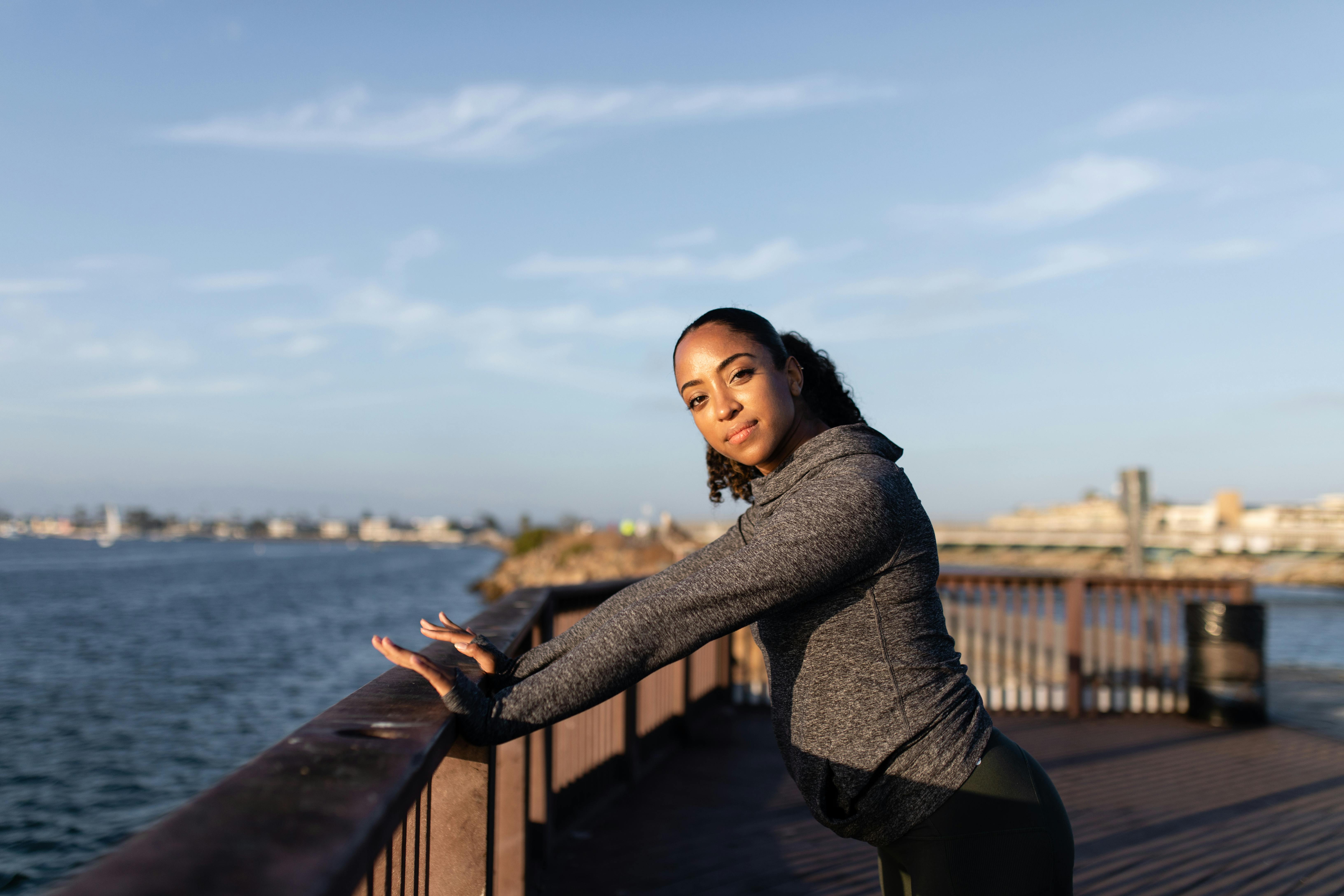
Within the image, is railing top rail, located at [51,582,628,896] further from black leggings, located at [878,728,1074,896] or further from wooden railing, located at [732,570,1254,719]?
wooden railing, located at [732,570,1254,719]

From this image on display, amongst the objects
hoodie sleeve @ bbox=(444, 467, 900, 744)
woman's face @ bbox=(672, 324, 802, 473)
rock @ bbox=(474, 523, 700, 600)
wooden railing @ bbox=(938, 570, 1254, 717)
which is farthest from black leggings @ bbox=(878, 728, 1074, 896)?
rock @ bbox=(474, 523, 700, 600)

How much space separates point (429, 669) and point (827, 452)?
72cm

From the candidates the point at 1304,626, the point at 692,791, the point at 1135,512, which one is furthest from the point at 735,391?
the point at 1304,626

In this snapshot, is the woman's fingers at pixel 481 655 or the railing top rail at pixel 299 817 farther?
the woman's fingers at pixel 481 655

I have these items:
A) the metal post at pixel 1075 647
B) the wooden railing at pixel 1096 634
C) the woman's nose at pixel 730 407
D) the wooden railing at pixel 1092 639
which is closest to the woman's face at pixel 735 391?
the woman's nose at pixel 730 407

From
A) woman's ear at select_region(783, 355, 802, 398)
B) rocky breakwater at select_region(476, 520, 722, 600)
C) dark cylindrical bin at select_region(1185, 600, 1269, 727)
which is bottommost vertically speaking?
rocky breakwater at select_region(476, 520, 722, 600)

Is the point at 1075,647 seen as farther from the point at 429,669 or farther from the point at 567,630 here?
the point at 429,669

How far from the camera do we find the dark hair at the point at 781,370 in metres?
1.71

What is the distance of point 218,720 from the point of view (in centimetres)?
1797

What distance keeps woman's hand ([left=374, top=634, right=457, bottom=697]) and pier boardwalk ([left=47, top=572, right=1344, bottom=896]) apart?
0.04 m

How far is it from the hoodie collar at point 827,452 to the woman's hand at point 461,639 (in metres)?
0.59

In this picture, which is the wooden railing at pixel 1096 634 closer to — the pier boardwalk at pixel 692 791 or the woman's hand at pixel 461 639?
the pier boardwalk at pixel 692 791

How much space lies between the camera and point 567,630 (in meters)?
1.58

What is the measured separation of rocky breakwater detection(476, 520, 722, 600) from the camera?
24.7 m
